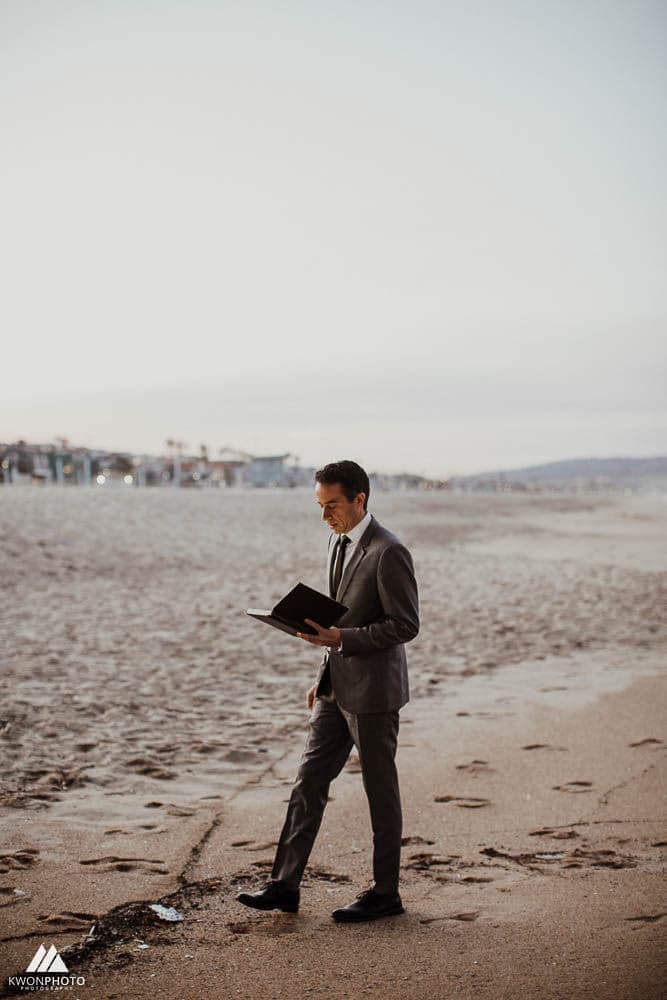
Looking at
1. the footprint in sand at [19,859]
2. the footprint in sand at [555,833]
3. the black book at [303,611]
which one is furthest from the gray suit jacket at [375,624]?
the footprint in sand at [19,859]

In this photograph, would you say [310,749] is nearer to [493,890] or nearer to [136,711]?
[493,890]

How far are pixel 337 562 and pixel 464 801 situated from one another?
8.28ft

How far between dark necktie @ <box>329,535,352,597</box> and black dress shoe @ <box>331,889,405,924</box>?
1.36 metres

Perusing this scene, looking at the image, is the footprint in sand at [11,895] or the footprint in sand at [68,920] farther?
the footprint in sand at [11,895]

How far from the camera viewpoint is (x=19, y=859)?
470cm

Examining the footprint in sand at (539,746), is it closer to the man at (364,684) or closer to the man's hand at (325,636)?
the man at (364,684)

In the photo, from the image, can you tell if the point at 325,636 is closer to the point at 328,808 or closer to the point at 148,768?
the point at 328,808

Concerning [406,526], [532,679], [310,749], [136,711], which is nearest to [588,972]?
[310,749]

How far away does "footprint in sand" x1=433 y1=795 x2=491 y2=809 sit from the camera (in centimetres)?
573

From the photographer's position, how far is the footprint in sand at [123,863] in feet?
15.1

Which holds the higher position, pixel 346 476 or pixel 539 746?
pixel 346 476

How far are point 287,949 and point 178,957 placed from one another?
448 mm

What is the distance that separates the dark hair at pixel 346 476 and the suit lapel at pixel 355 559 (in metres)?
0.17

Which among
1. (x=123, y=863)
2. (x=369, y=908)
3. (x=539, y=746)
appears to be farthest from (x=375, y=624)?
(x=539, y=746)
